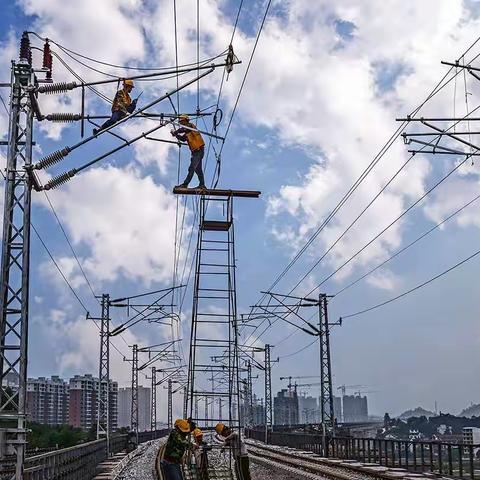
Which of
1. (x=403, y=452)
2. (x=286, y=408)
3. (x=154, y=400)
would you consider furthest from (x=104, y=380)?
Result: (x=286, y=408)

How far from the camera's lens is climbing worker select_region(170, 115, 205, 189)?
16828 millimetres

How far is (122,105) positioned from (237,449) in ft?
25.4

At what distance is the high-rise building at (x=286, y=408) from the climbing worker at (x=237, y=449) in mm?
97013

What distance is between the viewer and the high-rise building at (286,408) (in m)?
119

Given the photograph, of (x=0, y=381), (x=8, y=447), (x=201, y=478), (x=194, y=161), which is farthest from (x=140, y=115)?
(x=201, y=478)

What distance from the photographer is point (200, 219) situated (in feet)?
57.6

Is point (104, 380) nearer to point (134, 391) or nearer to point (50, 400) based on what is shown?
point (134, 391)

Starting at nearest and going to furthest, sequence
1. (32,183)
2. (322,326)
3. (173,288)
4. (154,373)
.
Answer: (32,183) → (173,288) → (322,326) → (154,373)

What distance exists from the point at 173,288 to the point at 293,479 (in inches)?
531

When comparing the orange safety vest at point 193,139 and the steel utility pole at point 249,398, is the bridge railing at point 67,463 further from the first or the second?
the steel utility pole at point 249,398

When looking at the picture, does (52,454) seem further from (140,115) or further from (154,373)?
(154,373)

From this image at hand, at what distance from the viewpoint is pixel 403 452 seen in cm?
2966

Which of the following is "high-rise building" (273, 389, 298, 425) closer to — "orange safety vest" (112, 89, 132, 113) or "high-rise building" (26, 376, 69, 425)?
"high-rise building" (26, 376, 69, 425)

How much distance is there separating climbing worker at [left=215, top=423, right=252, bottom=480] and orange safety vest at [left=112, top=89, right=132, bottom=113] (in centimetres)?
729
